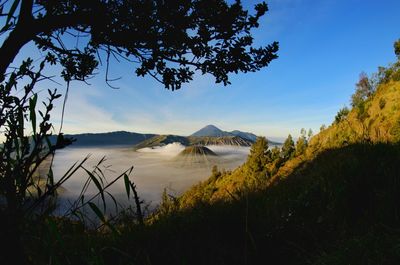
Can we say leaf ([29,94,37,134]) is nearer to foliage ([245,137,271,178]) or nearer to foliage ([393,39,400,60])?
foliage ([393,39,400,60])

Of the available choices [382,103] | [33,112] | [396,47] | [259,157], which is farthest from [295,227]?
[259,157]

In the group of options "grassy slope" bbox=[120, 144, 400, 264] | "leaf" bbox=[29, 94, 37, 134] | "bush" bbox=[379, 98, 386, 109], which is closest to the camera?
"leaf" bbox=[29, 94, 37, 134]

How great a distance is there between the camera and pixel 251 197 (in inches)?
170

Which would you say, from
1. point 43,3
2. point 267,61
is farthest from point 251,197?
point 43,3

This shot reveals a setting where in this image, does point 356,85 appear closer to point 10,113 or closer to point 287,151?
point 287,151

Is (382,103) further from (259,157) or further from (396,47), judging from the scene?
(259,157)

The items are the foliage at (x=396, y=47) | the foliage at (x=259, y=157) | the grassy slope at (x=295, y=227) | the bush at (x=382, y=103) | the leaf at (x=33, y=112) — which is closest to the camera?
the leaf at (x=33, y=112)

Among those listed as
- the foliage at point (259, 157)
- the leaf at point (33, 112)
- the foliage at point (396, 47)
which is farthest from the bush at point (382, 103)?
the foliage at point (259, 157)

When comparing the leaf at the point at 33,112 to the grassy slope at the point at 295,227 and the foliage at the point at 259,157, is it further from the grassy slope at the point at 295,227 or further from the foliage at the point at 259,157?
the foliage at the point at 259,157

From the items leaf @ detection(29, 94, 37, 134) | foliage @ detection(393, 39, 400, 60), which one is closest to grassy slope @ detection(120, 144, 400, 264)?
leaf @ detection(29, 94, 37, 134)

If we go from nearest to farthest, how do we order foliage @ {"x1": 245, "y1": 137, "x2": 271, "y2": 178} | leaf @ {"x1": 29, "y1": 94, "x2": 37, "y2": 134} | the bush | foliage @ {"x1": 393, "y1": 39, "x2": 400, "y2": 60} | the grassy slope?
leaf @ {"x1": 29, "y1": 94, "x2": 37, "y2": 134} → the grassy slope → the bush → foliage @ {"x1": 393, "y1": 39, "x2": 400, "y2": 60} → foliage @ {"x1": 245, "y1": 137, "x2": 271, "y2": 178}

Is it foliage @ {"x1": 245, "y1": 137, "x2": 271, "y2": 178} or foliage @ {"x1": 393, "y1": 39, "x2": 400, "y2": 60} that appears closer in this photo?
foliage @ {"x1": 393, "y1": 39, "x2": 400, "y2": 60}

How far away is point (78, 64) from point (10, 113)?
4.08m

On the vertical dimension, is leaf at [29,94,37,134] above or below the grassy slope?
above
